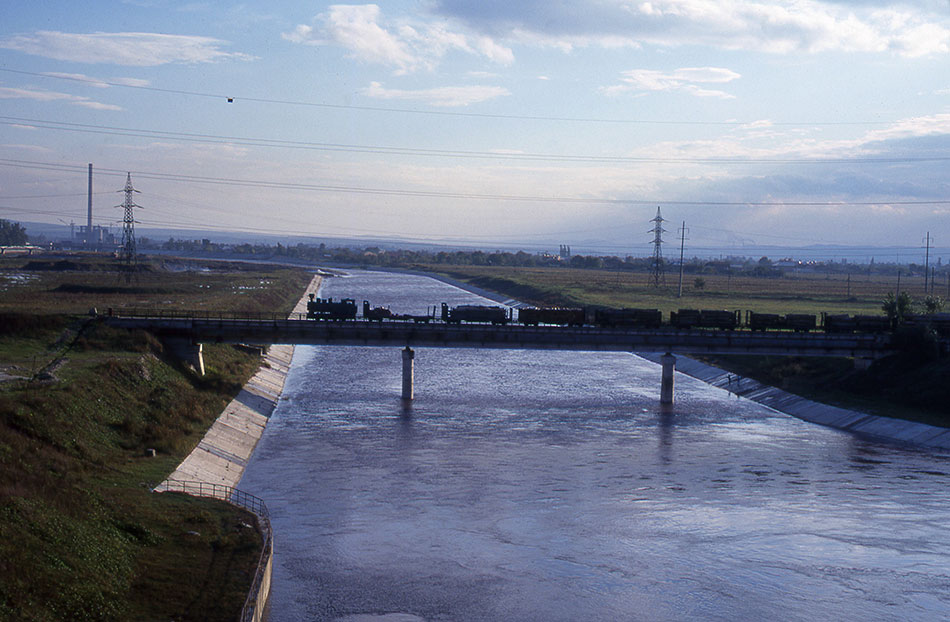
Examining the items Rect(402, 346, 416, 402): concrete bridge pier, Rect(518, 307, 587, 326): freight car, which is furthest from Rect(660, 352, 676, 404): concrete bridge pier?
Rect(402, 346, 416, 402): concrete bridge pier

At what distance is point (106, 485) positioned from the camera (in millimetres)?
37594

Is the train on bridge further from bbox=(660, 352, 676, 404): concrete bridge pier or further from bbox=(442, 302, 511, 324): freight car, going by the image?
bbox=(660, 352, 676, 404): concrete bridge pier

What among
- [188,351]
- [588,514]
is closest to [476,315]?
[188,351]

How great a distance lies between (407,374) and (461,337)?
5431 mm

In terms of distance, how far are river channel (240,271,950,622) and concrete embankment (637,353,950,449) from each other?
1879mm

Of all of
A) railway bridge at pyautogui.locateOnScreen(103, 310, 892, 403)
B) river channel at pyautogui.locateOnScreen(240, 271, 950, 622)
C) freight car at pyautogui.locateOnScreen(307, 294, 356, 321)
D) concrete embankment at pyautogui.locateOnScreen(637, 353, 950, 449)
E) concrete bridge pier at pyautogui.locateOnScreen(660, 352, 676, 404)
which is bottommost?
river channel at pyautogui.locateOnScreen(240, 271, 950, 622)

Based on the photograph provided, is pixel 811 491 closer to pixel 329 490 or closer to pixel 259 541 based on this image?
pixel 329 490

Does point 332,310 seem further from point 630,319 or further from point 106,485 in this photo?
point 106,485

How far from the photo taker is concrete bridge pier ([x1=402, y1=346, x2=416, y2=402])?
236ft

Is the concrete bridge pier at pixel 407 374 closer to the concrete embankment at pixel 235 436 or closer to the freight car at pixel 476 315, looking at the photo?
the freight car at pixel 476 315

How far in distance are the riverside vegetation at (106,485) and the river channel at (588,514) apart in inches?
135

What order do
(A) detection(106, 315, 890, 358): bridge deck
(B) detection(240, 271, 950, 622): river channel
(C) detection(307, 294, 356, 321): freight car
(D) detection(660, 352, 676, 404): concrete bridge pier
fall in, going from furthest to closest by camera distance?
(C) detection(307, 294, 356, 321): freight car, (D) detection(660, 352, 676, 404): concrete bridge pier, (A) detection(106, 315, 890, 358): bridge deck, (B) detection(240, 271, 950, 622): river channel

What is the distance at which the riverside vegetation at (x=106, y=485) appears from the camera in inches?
1036

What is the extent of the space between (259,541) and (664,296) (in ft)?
447
